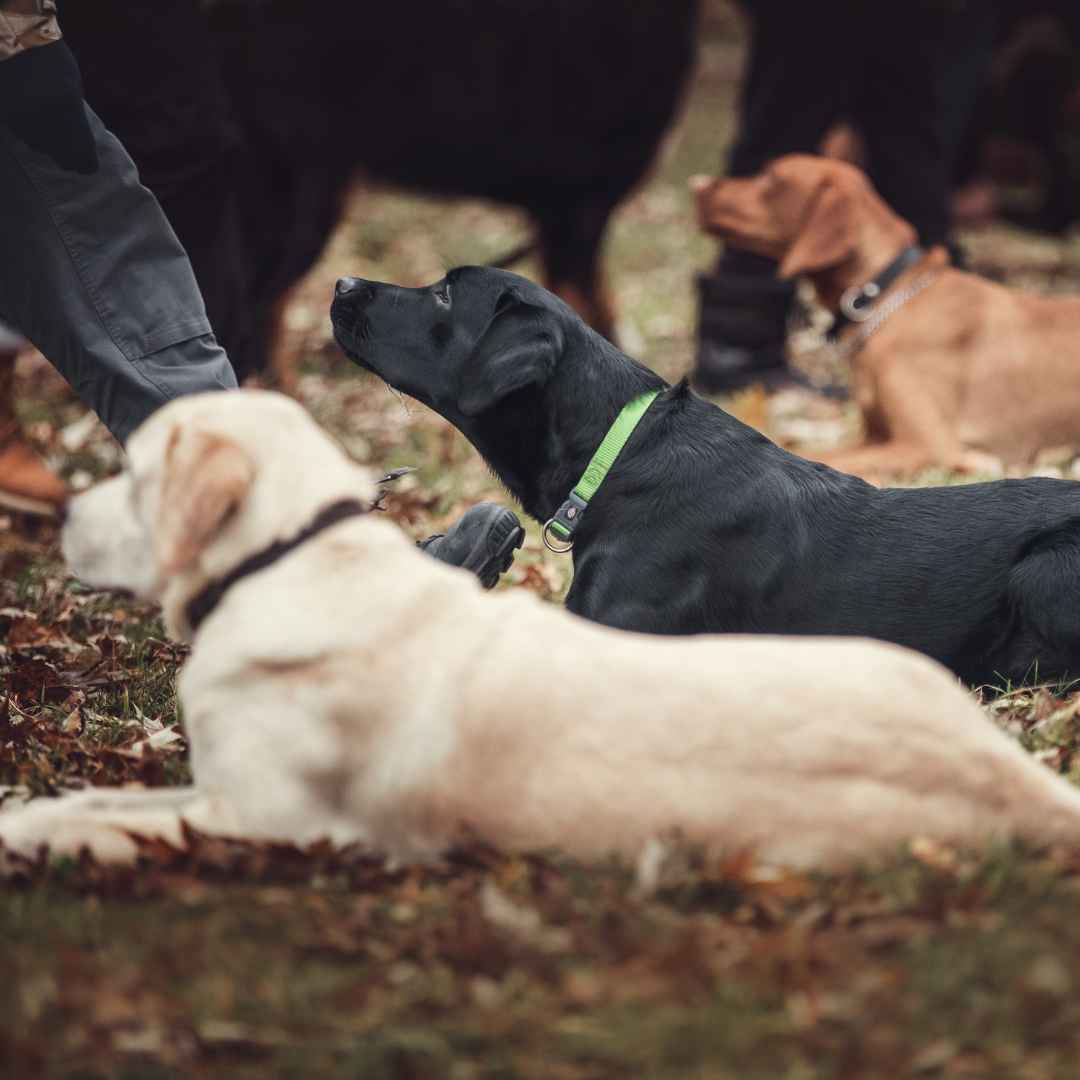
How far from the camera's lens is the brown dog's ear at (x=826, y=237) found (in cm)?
568

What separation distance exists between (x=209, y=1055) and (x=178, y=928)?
0.27 metres

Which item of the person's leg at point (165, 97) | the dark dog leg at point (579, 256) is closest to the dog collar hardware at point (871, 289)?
the dark dog leg at point (579, 256)

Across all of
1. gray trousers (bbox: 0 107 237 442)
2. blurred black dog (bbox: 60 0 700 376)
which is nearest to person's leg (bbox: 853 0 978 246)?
blurred black dog (bbox: 60 0 700 376)

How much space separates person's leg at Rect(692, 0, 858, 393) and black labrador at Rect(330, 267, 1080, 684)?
3435mm

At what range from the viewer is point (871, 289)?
225 inches

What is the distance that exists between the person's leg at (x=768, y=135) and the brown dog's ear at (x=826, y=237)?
963 millimetres

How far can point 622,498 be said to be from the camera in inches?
128

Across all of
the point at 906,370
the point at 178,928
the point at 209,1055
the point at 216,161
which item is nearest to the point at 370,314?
the point at 216,161

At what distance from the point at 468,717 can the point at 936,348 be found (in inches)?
161

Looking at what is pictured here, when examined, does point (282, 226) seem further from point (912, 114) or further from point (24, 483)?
point (912, 114)

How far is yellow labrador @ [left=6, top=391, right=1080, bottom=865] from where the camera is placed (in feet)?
7.09

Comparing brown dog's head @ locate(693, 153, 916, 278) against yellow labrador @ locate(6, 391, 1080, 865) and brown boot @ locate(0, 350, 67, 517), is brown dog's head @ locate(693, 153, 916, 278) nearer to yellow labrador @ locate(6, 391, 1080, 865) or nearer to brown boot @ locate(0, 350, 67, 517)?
brown boot @ locate(0, 350, 67, 517)

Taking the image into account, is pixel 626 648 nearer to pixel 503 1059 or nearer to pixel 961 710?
pixel 961 710

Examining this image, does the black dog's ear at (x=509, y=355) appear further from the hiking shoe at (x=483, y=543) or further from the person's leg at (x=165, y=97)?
the person's leg at (x=165, y=97)
